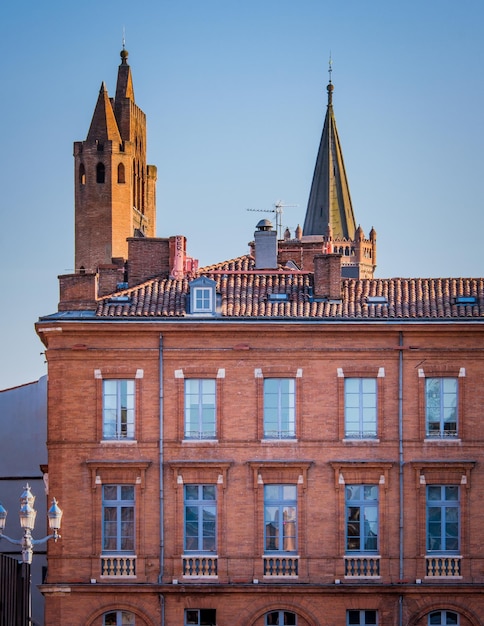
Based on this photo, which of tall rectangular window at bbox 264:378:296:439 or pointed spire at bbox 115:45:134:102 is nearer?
tall rectangular window at bbox 264:378:296:439

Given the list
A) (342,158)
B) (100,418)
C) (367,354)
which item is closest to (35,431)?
(100,418)

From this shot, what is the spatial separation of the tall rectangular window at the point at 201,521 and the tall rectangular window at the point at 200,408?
1626 mm

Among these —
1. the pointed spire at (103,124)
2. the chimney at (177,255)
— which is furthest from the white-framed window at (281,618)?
the pointed spire at (103,124)

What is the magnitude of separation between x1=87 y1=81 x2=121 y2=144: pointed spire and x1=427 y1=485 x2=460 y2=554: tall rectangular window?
3066 inches

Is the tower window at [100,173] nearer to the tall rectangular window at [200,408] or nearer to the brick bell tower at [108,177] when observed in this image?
the brick bell tower at [108,177]

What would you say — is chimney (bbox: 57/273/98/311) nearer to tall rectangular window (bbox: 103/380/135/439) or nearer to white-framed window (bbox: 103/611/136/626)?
tall rectangular window (bbox: 103/380/135/439)

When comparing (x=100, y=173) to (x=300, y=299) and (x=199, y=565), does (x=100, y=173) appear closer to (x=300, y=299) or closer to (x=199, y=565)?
(x=300, y=299)

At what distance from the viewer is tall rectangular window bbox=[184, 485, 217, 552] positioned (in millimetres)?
51969

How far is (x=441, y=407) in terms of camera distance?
5241cm

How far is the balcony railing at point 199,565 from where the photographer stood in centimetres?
5169

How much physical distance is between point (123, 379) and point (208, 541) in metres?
5.50

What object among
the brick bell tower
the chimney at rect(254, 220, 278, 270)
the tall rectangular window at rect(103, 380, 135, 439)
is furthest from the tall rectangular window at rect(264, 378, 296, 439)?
the brick bell tower

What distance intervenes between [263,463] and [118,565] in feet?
17.3

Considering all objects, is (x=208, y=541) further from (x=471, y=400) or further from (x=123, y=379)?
(x=471, y=400)
